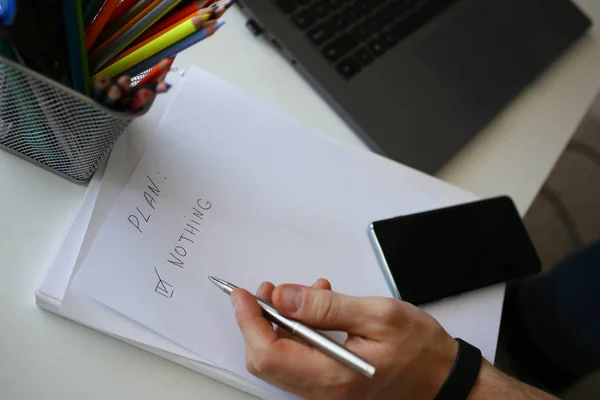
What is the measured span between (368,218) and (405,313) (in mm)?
114

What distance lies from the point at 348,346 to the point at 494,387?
152mm

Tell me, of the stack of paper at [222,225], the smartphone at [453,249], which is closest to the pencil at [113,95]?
the stack of paper at [222,225]

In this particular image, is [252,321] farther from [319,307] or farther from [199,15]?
[199,15]

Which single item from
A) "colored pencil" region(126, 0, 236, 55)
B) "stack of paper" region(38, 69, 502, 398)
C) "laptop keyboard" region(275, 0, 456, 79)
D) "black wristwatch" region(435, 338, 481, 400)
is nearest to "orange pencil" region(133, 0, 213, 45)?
"colored pencil" region(126, 0, 236, 55)

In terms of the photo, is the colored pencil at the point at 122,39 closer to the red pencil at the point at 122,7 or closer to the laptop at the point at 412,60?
the red pencil at the point at 122,7

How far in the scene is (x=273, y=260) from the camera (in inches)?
18.2

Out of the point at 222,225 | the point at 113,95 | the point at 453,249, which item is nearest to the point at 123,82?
the point at 113,95

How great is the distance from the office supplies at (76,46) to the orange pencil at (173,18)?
49 millimetres

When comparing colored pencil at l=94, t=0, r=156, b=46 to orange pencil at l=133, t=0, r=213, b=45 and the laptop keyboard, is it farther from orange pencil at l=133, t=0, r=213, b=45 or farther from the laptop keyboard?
the laptop keyboard

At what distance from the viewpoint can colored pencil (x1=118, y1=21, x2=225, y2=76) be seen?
1.13 ft

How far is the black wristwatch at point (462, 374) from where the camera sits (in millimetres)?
456

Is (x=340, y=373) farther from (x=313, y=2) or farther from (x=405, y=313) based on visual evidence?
(x=313, y=2)

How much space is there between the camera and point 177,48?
36cm

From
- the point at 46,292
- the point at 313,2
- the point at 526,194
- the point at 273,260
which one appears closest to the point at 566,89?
the point at 526,194
